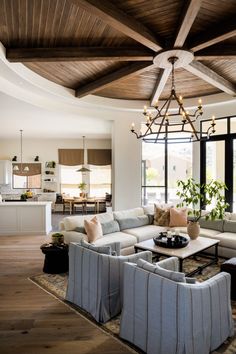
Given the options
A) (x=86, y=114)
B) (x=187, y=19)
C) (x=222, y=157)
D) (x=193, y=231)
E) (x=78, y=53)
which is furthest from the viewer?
(x=86, y=114)

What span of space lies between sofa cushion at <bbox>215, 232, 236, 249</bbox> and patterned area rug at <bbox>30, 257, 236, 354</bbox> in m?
0.33

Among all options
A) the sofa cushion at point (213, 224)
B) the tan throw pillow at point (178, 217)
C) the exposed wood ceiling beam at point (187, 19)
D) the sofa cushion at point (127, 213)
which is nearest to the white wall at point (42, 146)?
the sofa cushion at point (127, 213)

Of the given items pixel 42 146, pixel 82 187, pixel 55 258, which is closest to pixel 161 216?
pixel 55 258

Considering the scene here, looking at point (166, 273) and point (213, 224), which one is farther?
point (213, 224)

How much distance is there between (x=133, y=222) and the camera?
5551mm

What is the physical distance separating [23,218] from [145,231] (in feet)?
11.7

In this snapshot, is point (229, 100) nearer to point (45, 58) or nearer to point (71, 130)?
point (45, 58)

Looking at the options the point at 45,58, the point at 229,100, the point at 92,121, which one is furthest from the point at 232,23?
the point at 92,121

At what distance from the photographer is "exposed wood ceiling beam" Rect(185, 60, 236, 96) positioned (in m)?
3.94

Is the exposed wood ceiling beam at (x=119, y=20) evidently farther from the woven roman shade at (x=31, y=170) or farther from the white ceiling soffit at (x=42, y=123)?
the woven roman shade at (x=31, y=170)

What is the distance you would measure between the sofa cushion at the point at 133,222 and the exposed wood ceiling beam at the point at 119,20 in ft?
11.2

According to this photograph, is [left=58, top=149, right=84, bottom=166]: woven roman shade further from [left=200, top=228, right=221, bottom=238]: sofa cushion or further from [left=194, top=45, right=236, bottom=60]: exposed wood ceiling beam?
Answer: [left=194, top=45, right=236, bottom=60]: exposed wood ceiling beam

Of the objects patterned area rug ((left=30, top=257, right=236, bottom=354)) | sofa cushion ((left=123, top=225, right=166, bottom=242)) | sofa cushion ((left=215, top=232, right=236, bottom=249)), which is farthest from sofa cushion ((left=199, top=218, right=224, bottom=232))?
sofa cushion ((left=123, top=225, right=166, bottom=242))

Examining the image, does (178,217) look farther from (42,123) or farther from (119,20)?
(42,123)
